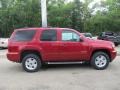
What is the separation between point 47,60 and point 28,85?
285cm

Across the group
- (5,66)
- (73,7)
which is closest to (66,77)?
(5,66)

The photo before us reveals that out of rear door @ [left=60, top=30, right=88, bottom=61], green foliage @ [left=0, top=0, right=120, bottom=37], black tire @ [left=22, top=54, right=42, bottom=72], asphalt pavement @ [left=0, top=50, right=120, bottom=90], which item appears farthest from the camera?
green foliage @ [left=0, top=0, right=120, bottom=37]

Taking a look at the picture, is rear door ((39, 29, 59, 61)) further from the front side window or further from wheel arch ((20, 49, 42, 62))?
the front side window

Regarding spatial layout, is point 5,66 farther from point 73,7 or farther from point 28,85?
point 73,7

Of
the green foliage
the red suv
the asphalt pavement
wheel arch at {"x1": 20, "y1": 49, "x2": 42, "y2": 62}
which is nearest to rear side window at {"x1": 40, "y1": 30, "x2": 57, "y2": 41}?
the red suv

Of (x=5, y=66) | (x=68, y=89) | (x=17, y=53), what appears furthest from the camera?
(x=5, y=66)

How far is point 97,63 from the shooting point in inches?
502

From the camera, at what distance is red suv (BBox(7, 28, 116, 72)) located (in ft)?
41.0

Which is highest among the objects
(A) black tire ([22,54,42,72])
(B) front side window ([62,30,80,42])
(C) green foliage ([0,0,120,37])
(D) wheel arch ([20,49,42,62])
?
(C) green foliage ([0,0,120,37])

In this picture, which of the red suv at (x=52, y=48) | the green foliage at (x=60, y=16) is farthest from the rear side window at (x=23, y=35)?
the green foliage at (x=60, y=16)

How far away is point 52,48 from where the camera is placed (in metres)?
12.6

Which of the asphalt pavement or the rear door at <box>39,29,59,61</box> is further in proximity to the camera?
the rear door at <box>39,29,59,61</box>

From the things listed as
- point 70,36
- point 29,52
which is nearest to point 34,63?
point 29,52

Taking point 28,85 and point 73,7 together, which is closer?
point 28,85
